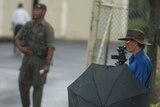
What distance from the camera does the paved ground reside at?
12375 millimetres

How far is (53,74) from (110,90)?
10.7m

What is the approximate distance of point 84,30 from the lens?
103 feet

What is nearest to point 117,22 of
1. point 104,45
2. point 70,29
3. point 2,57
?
point 104,45

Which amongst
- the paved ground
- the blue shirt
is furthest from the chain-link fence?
the blue shirt

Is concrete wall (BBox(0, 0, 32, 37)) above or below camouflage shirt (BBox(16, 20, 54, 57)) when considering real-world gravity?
below

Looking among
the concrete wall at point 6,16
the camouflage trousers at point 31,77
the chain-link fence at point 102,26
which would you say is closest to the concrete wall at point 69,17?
the concrete wall at point 6,16

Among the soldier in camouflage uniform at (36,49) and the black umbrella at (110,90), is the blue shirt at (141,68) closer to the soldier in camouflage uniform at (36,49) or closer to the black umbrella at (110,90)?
the black umbrella at (110,90)

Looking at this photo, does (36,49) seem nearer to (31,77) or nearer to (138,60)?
(31,77)

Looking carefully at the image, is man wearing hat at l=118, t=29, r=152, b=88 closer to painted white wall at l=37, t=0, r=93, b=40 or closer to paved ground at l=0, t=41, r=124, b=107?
paved ground at l=0, t=41, r=124, b=107

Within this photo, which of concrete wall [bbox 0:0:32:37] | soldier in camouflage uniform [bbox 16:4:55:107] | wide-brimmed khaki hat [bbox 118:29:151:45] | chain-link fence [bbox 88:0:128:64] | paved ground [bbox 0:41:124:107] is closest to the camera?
wide-brimmed khaki hat [bbox 118:29:151:45]

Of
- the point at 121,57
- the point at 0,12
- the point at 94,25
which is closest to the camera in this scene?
the point at 121,57

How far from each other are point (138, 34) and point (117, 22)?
380 cm

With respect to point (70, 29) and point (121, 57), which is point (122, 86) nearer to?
point (121, 57)

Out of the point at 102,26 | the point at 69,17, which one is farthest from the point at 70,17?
the point at 102,26
